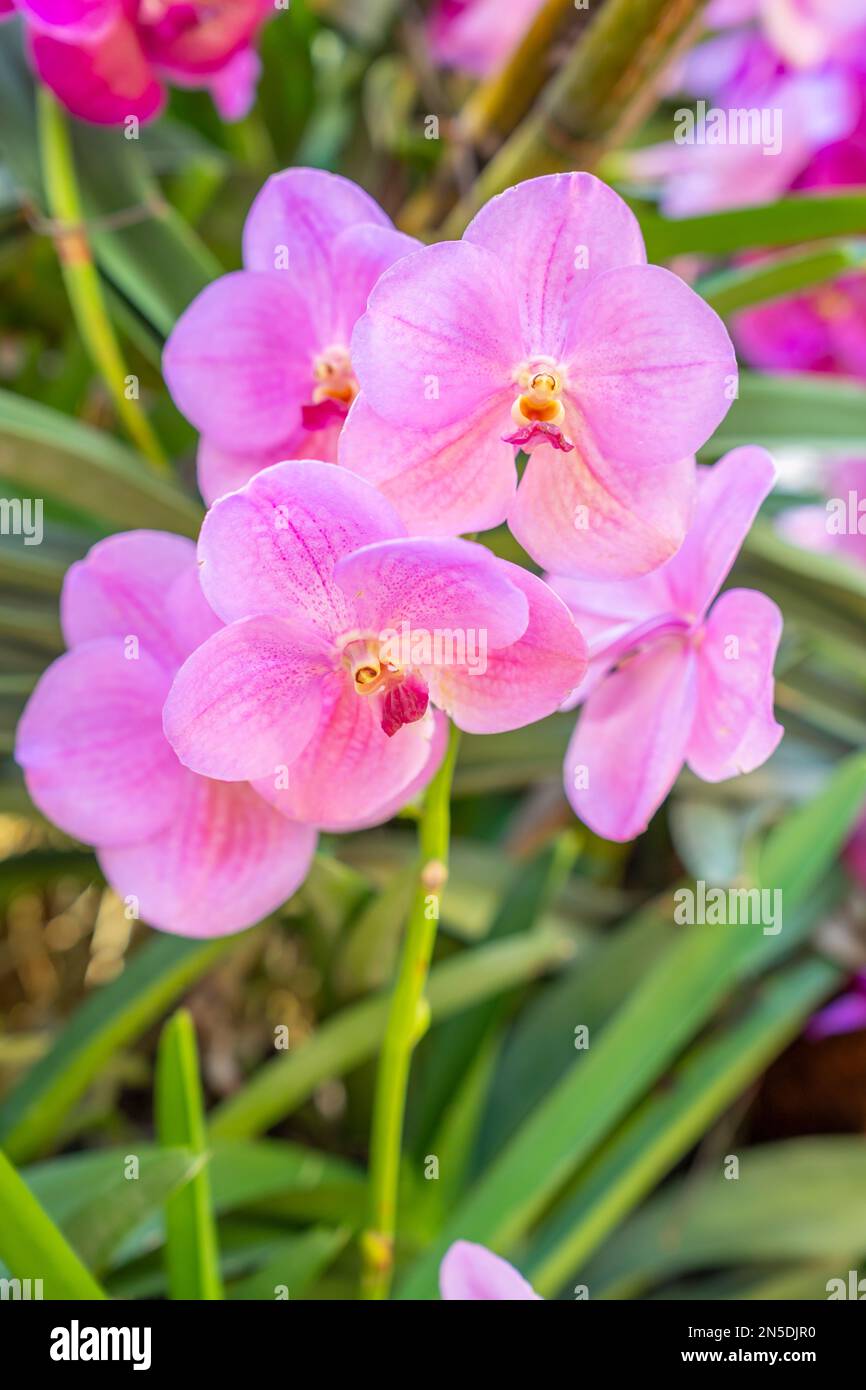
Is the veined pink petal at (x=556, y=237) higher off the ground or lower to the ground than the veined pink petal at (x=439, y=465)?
higher

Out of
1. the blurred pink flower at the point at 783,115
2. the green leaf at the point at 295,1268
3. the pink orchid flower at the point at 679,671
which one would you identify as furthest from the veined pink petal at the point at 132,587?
the blurred pink flower at the point at 783,115

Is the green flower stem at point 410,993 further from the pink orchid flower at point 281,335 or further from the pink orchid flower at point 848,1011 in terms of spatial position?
the pink orchid flower at point 848,1011

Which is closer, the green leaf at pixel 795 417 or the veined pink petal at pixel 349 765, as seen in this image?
Answer: the veined pink petal at pixel 349 765

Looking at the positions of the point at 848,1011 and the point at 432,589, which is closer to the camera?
the point at 432,589

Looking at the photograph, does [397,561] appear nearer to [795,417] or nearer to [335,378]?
[335,378]

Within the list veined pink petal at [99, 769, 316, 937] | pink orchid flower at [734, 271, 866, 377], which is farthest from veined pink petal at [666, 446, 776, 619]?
pink orchid flower at [734, 271, 866, 377]

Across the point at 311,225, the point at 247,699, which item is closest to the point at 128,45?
the point at 311,225

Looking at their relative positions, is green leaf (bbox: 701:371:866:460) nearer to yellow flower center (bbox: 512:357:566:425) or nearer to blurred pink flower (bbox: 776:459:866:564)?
blurred pink flower (bbox: 776:459:866:564)

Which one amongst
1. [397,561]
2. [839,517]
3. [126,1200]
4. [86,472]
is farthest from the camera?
[839,517]
